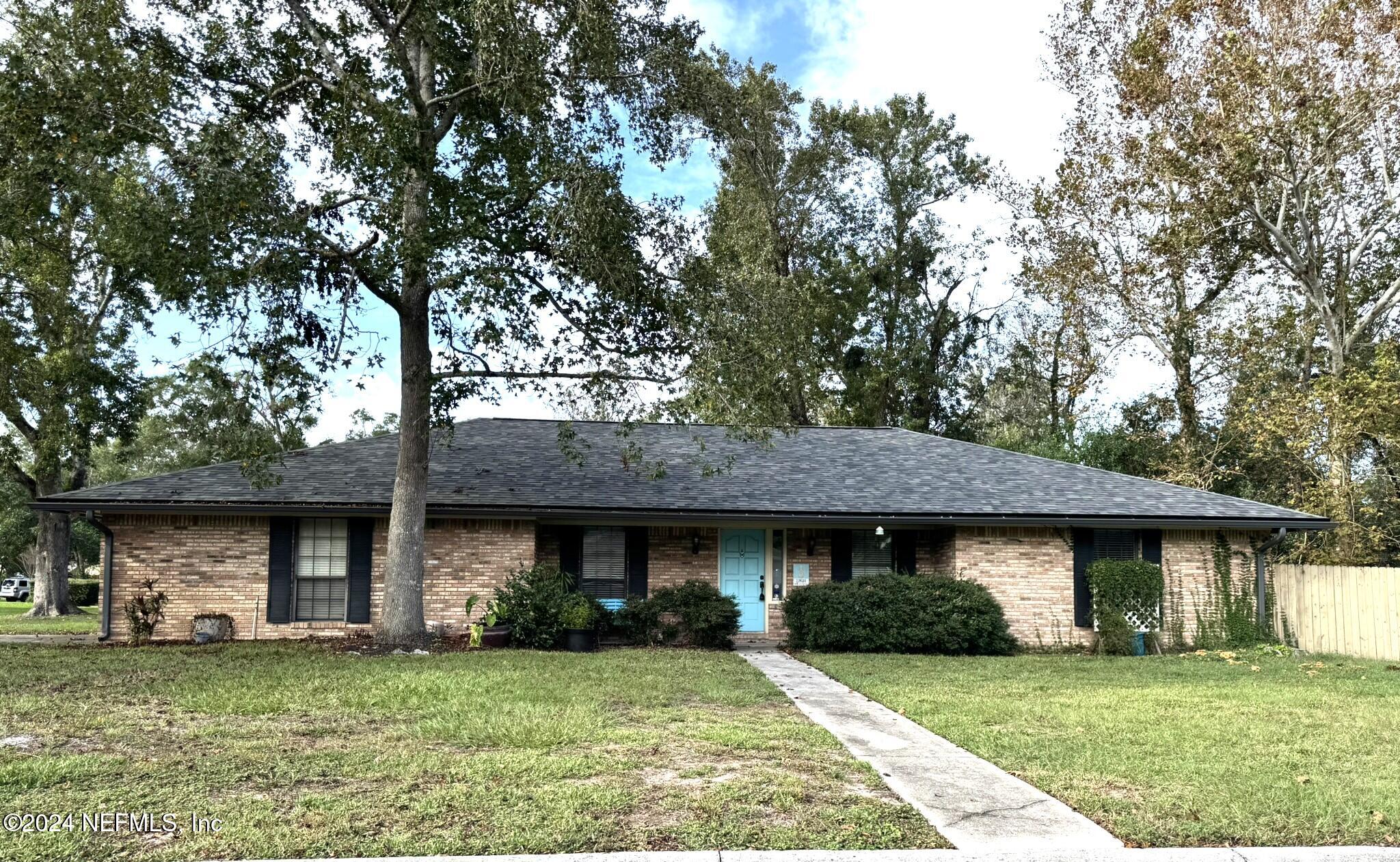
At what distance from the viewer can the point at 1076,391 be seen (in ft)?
85.7

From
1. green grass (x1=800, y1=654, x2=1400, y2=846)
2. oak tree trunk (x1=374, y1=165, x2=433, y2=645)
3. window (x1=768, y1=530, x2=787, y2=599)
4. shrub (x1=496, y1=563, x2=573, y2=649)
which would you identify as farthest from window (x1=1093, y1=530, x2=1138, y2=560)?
oak tree trunk (x1=374, y1=165, x2=433, y2=645)

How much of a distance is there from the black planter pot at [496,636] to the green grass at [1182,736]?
4.87 metres

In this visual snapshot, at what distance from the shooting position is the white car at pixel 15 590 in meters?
45.8

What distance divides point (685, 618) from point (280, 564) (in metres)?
6.76

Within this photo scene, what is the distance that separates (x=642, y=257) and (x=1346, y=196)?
1850 centimetres

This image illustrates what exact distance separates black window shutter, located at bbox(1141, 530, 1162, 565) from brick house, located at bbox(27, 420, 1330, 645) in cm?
2

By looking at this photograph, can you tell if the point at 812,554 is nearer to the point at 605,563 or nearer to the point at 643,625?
the point at 643,625

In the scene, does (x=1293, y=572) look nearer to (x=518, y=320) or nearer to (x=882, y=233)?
(x=518, y=320)

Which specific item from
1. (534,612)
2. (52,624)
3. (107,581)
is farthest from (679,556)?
(52,624)

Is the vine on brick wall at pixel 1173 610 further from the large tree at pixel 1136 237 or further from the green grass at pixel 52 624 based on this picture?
the green grass at pixel 52 624

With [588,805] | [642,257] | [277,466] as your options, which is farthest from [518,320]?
[588,805]

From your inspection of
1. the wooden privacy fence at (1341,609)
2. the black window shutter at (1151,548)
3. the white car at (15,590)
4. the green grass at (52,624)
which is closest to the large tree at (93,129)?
the green grass at (52,624)

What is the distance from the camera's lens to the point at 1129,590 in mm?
16859

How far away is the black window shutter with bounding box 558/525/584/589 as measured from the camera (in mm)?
17281
